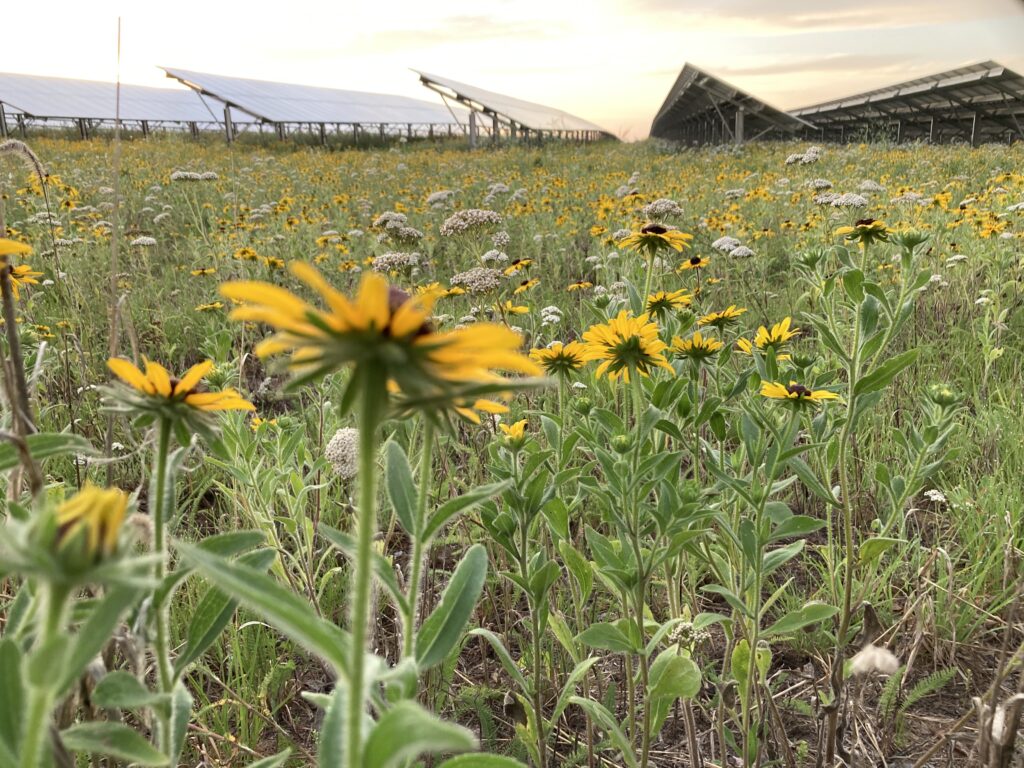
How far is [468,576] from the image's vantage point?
2.53 feet

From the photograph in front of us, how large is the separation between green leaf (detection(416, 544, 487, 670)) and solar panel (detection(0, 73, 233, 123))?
22126 millimetres

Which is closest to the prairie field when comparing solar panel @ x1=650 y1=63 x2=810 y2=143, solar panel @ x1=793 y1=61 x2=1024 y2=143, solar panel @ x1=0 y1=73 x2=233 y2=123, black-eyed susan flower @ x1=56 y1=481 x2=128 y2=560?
black-eyed susan flower @ x1=56 y1=481 x2=128 y2=560

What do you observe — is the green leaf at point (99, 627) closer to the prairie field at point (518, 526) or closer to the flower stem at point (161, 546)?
the prairie field at point (518, 526)

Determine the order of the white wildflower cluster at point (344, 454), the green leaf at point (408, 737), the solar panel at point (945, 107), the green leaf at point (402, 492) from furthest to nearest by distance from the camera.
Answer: the solar panel at point (945, 107)
the white wildflower cluster at point (344, 454)
the green leaf at point (402, 492)
the green leaf at point (408, 737)

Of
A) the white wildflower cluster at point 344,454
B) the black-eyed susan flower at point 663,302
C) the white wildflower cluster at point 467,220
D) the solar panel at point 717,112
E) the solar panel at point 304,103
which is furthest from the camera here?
the solar panel at point 304,103

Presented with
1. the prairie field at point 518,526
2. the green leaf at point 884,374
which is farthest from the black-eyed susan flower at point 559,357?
the green leaf at point 884,374

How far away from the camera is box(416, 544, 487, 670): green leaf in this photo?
0.70m

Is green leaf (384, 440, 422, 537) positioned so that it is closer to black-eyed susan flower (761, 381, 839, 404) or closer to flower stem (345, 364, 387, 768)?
flower stem (345, 364, 387, 768)

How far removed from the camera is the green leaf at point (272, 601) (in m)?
0.41

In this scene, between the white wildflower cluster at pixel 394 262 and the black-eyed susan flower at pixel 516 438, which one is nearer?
the black-eyed susan flower at pixel 516 438

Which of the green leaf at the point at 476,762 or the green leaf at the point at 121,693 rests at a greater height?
the green leaf at the point at 121,693

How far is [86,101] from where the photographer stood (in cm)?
2559

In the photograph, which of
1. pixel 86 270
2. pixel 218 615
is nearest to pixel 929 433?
pixel 218 615

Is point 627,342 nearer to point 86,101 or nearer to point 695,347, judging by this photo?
point 695,347
